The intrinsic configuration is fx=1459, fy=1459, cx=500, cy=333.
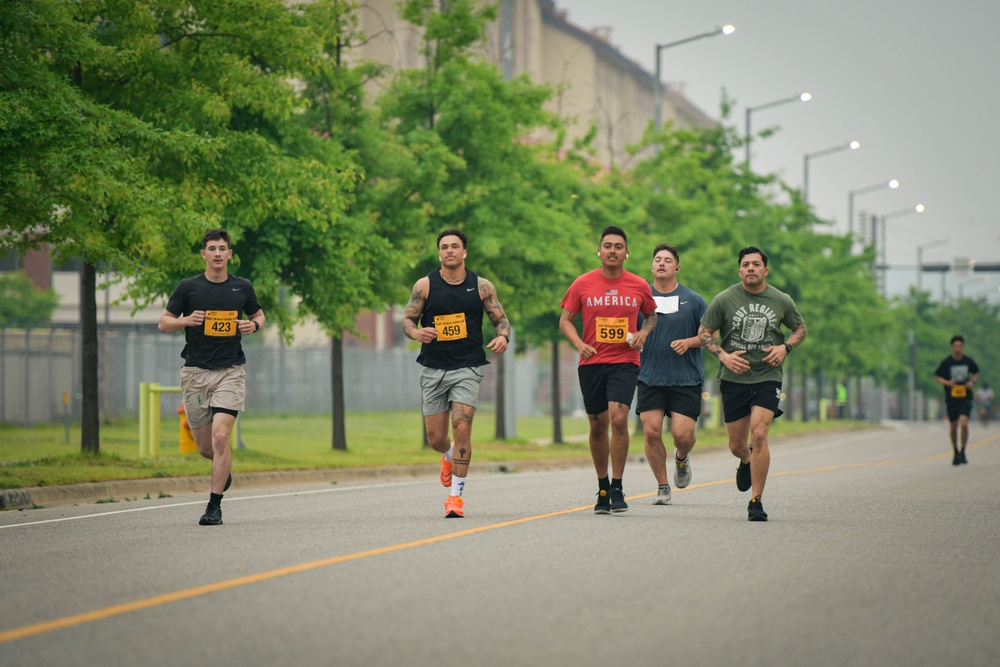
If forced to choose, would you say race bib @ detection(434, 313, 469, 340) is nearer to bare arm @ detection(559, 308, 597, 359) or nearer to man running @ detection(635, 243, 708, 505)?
bare arm @ detection(559, 308, 597, 359)

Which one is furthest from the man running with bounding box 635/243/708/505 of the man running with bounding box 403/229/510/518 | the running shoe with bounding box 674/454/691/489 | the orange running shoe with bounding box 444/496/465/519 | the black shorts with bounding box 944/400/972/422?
the black shorts with bounding box 944/400/972/422

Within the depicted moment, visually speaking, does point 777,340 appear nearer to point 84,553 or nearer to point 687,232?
point 84,553

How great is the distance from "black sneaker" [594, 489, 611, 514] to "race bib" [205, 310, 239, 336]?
3246mm

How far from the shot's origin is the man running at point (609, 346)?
461 inches

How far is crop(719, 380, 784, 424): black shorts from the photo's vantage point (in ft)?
38.0

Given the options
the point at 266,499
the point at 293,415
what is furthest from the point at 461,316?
the point at 293,415

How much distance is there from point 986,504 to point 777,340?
3.60 metres

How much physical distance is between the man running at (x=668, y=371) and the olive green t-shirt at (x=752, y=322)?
105 cm

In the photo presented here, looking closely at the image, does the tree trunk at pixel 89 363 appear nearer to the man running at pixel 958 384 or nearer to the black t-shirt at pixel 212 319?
the black t-shirt at pixel 212 319

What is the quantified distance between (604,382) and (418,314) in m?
1.59

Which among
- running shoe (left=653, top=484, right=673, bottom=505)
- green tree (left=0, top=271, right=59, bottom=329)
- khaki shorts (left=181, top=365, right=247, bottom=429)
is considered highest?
green tree (left=0, top=271, right=59, bottom=329)

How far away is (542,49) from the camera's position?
10162cm

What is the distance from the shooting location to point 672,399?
13.0 metres

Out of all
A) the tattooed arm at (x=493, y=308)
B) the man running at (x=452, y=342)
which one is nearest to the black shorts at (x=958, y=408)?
the tattooed arm at (x=493, y=308)
